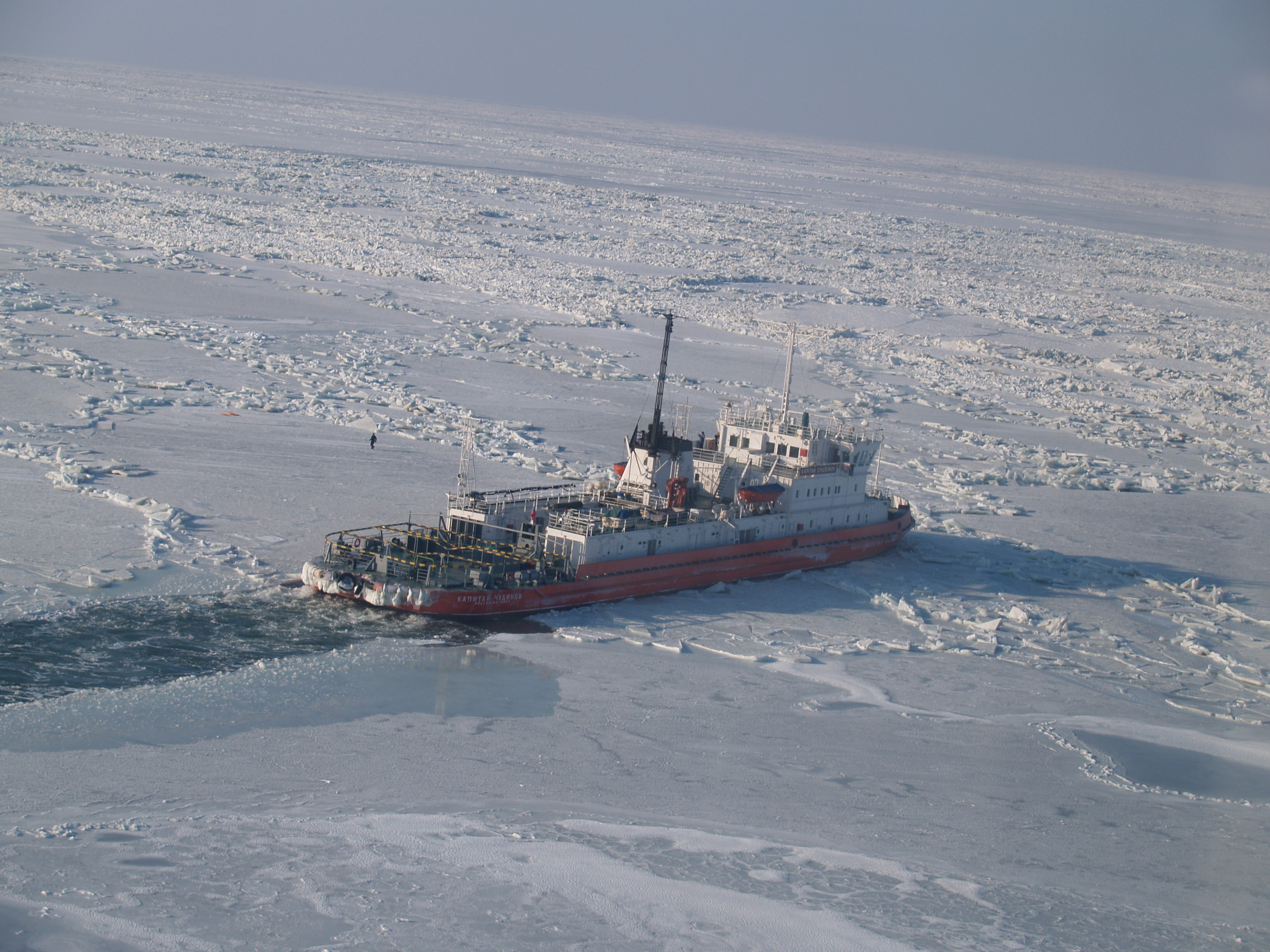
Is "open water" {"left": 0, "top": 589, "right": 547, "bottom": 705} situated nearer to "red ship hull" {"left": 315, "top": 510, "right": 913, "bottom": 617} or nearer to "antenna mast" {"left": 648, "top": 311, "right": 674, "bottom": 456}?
"red ship hull" {"left": 315, "top": 510, "right": 913, "bottom": 617}

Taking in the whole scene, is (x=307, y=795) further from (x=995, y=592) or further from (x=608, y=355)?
(x=608, y=355)

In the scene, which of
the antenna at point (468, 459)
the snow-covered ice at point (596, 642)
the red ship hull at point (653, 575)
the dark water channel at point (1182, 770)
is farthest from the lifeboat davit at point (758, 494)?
the dark water channel at point (1182, 770)

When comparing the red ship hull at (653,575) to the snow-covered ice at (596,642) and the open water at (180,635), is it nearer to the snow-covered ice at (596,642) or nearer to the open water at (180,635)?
the open water at (180,635)

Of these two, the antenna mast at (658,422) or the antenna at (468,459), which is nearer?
the antenna at (468,459)

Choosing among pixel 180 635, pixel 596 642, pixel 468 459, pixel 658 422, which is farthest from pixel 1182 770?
pixel 468 459

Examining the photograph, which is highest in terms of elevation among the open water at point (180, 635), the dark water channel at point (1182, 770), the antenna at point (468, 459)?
the antenna at point (468, 459)

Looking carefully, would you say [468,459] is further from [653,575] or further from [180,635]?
[180,635]

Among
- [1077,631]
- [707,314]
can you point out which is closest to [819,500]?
[1077,631]
